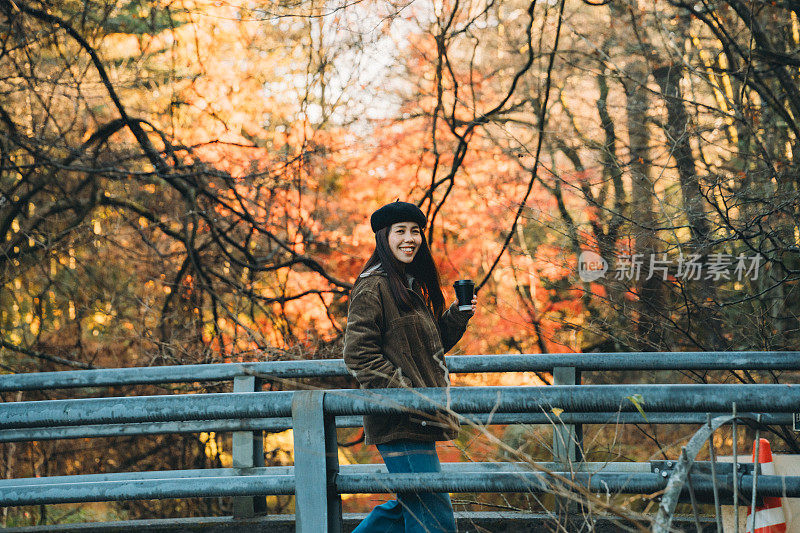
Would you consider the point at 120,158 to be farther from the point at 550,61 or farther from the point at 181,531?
the point at 181,531

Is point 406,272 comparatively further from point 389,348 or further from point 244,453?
point 244,453

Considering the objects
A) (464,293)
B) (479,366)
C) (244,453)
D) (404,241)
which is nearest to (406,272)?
(404,241)

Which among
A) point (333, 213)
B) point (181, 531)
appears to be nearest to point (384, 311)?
point (181, 531)

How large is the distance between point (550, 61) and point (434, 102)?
4.69 ft

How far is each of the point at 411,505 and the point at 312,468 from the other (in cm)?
67

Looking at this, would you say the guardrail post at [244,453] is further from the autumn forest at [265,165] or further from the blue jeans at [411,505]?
the autumn forest at [265,165]

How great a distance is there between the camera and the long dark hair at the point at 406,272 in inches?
111

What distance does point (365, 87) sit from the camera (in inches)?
338

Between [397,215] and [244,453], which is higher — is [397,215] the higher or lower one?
the higher one

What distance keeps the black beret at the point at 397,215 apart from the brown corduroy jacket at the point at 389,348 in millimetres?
219

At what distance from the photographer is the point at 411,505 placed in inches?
102

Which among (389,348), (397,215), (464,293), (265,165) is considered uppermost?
(265,165)

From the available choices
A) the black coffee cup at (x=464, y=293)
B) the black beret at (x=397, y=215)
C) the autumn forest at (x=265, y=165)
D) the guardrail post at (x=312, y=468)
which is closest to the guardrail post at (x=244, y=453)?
A: the black beret at (x=397, y=215)
